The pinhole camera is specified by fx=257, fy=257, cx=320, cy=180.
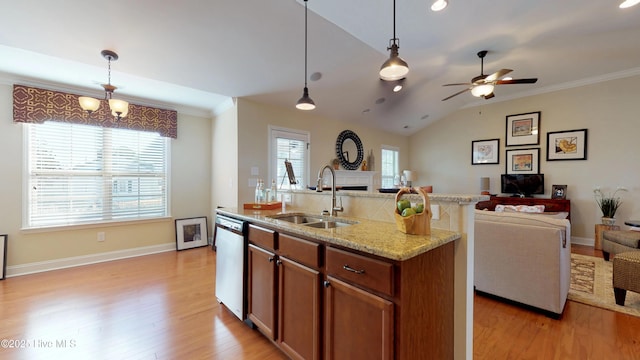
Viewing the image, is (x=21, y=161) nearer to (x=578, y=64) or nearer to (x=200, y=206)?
(x=200, y=206)

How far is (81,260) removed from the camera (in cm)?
374

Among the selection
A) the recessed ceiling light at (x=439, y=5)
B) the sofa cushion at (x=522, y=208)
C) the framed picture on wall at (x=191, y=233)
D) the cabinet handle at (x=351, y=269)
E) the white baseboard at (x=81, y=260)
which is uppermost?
the recessed ceiling light at (x=439, y=5)

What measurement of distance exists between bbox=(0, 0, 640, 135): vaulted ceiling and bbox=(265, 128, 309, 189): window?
0.61m

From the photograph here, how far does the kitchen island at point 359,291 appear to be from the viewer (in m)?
1.18

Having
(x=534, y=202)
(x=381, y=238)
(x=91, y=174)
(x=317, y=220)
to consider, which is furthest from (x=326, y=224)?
(x=534, y=202)

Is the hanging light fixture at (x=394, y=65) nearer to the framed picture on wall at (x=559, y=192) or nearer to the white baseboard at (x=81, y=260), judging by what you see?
the white baseboard at (x=81, y=260)

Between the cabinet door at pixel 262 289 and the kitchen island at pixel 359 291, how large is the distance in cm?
1

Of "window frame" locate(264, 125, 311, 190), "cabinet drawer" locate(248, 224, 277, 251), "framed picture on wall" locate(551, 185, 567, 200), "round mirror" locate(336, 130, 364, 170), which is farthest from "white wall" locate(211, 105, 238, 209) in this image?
"framed picture on wall" locate(551, 185, 567, 200)

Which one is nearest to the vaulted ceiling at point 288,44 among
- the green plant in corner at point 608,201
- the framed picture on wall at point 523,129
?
the framed picture on wall at point 523,129

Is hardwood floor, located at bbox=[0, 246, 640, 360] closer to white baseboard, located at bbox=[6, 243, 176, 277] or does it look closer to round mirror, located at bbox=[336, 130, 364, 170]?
white baseboard, located at bbox=[6, 243, 176, 277]

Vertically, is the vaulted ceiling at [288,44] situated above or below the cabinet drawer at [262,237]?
above

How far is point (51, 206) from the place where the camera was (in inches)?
140

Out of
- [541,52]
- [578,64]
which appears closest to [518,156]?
[578,64]

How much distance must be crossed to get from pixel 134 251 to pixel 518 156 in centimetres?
764
